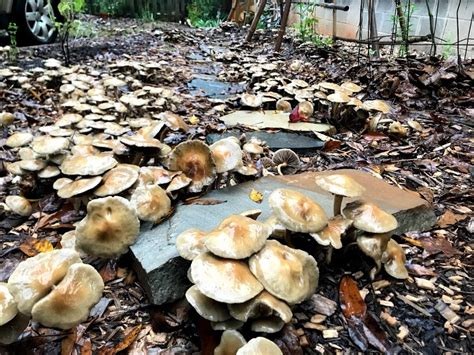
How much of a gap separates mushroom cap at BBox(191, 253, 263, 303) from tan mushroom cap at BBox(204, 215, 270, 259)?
0.04 meters

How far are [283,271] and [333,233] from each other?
43cm

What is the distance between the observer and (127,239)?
7.51 feet

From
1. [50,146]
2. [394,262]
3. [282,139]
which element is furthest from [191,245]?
[282,139]

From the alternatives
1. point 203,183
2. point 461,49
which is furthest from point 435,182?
point 461,49

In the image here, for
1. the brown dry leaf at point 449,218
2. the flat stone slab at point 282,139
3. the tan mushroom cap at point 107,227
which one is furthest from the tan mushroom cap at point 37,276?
the flat stone slab at point 282,139

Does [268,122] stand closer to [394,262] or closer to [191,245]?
[394,262]

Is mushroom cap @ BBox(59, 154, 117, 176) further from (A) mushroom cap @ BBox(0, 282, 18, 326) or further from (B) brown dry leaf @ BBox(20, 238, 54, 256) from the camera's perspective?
(A) mushroom cap @ BBox(0, 282, 18, 326)

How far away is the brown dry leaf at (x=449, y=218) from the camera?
291cm

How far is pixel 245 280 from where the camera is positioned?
1745 mm

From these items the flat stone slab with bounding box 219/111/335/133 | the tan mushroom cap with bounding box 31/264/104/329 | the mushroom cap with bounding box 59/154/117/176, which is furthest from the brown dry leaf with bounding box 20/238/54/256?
the flat stone slab with bounding box 219/111/335/133

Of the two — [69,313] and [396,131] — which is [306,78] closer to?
[396,131]

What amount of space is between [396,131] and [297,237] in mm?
2629

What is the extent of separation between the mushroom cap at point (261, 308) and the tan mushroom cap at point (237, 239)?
0.19 metres

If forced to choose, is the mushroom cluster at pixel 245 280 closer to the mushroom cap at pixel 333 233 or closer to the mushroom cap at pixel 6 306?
the mushroom cap at pixel 333 233
